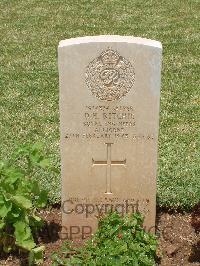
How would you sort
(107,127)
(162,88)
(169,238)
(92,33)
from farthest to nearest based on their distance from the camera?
(92,33), (162,88), (169,238), (107,127)

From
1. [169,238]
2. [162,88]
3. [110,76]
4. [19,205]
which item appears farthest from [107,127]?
[162,88]

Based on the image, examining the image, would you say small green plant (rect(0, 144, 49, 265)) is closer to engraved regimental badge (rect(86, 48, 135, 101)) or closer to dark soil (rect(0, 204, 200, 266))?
dark soil (rect(0, 204, 200, 266))

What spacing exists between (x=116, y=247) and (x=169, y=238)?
2.54 feet

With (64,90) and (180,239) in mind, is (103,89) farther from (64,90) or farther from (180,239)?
(180,239)

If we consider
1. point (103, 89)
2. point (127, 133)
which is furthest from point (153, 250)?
point (103, 89)

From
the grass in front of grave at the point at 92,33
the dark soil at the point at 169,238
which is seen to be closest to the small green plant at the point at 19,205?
the dark soil at the point at 169,238

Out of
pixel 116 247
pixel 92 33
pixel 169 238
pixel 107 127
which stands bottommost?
pixel 169 238

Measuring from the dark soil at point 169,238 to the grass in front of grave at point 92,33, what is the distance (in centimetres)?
16

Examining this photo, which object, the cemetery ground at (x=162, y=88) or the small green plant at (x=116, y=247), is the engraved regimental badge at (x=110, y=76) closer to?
the small green plant at (x=116, y=247)

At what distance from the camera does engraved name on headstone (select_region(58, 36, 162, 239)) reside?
4070 millimetres

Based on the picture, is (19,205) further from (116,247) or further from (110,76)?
(110,76)

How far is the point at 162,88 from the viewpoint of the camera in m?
7.89

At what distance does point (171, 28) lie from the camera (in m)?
10.9

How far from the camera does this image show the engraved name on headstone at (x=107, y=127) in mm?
4070
